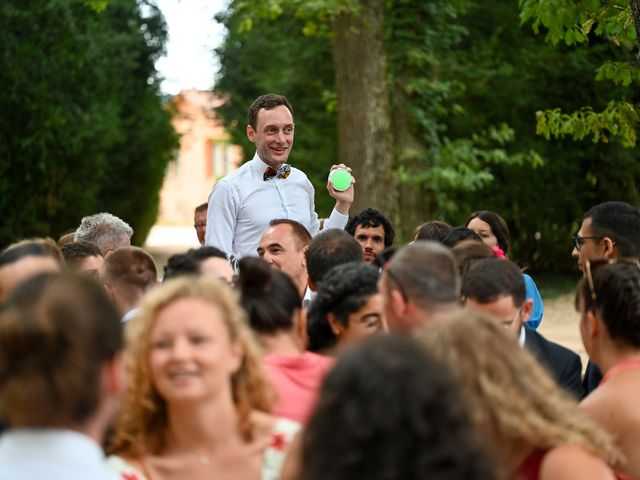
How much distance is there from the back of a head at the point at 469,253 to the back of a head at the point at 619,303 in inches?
68.9

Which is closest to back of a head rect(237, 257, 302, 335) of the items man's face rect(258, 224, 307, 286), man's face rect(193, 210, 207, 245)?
man's face rect(258, 224, 307, 286)

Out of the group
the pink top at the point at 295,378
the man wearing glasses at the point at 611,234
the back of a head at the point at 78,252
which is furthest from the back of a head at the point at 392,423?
the back of a head at the point at 78,252

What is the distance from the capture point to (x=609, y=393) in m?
4.27

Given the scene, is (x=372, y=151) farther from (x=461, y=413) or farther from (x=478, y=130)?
(x=461, y=413)

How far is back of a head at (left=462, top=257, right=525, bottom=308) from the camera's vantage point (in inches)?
207

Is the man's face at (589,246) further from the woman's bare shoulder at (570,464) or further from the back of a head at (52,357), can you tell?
the back of a head at (52,357)

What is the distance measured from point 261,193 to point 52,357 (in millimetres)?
5231

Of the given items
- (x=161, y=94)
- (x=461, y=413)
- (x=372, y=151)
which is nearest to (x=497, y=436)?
(x=461, y=413)

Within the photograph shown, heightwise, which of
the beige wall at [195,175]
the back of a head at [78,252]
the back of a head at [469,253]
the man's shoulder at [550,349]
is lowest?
the beige wall at [195,175]

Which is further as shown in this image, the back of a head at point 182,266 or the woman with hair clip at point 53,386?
the back of a head at point 182,266

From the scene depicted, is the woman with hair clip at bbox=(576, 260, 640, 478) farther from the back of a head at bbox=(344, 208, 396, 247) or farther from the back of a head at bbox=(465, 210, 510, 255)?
the back of a head at bbox=(465, 210, 510, 255)

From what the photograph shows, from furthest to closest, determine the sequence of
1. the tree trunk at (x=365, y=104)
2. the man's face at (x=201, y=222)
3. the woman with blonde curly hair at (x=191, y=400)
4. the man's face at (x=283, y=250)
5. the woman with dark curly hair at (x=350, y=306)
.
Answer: the tree trunk at (x=365, y=104), the man's face at (x=201, y=222), the man's face at (x=283, y=250), the woman with dark curly hair at (x=350, y=306), the woman with blonde curly hair at (x=191, y=400)

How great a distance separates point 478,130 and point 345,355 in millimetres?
22554

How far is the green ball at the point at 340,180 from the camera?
783 cm
